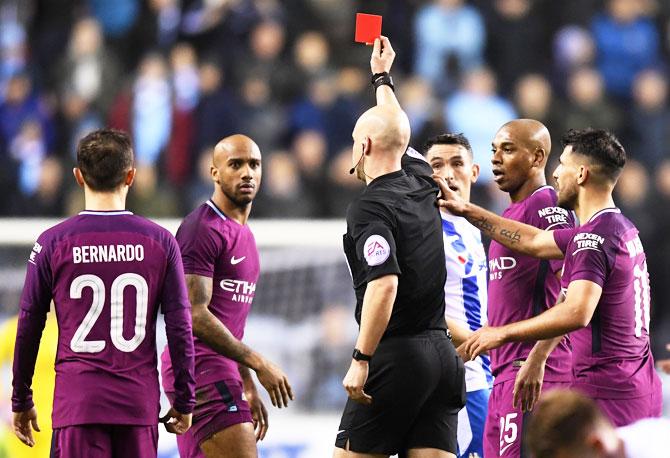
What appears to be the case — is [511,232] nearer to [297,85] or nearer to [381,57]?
[381,57]

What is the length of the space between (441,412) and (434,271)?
0.71m

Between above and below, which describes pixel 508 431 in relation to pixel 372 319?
below

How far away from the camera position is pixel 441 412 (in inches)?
249

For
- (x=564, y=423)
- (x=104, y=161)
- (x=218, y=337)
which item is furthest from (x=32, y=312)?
(x=564, y=423)

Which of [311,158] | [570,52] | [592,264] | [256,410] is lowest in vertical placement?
[256,410]

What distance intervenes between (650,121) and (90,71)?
641 centimetres

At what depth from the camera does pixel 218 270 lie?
759cm

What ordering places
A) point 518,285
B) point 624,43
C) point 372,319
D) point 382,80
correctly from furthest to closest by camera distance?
point 624,43, point 518,285, point 382,80, point 372,319

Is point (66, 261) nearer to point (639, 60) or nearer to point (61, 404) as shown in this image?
point (61, 404)

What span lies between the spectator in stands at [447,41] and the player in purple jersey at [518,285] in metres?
7.14

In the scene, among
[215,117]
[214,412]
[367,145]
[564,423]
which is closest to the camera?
[564,423]

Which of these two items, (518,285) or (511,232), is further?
(518,285)

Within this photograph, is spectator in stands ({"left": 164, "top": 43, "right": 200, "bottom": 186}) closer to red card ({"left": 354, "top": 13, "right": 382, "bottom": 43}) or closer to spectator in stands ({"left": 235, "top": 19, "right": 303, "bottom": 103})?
spectator in stands ({"left": 235, "top": 19, "right": 303, "bottom": 103})

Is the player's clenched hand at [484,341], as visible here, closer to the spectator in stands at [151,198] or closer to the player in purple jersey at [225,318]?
the player in purple jersey at [225,318]
